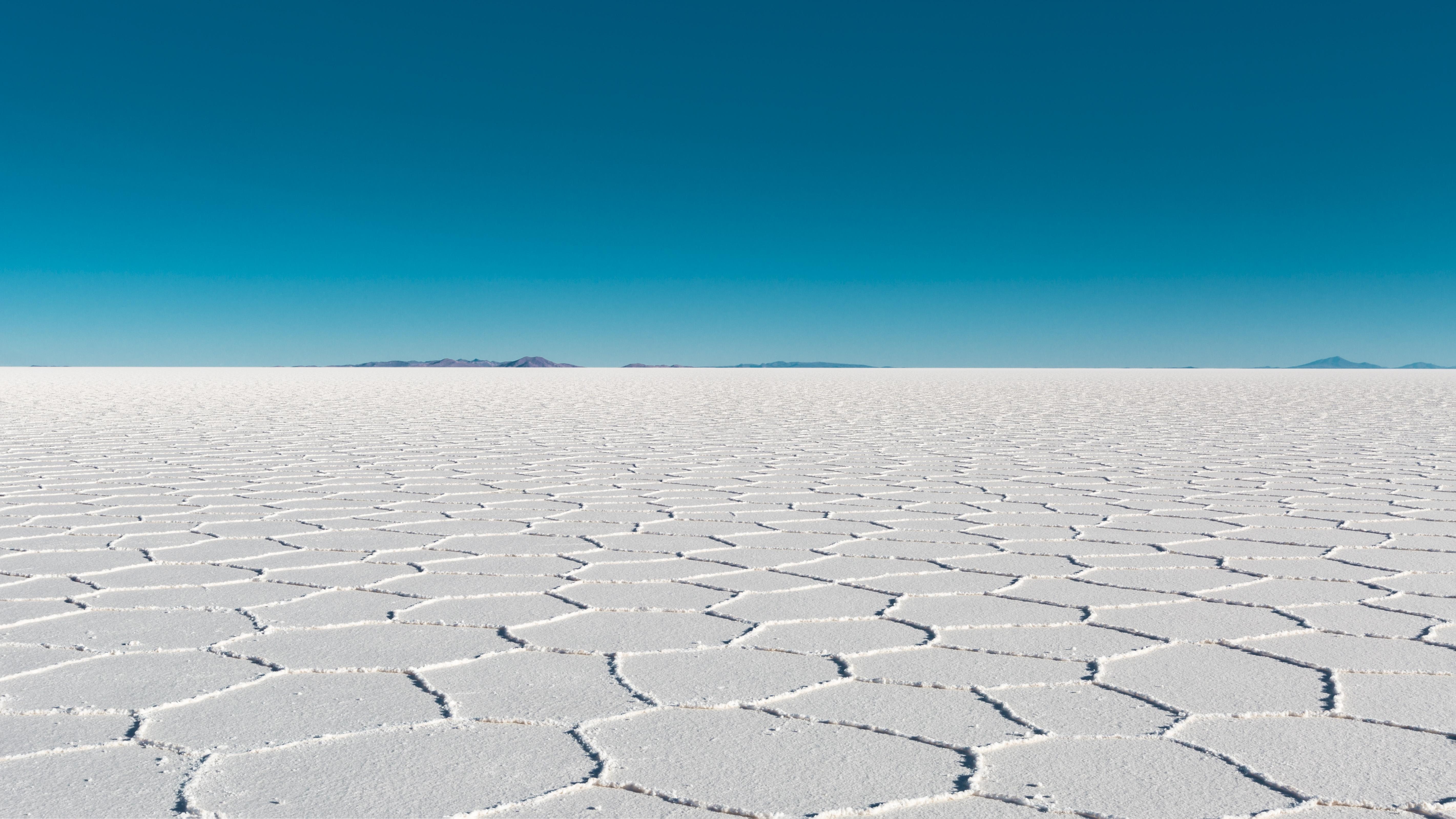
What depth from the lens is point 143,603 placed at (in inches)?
79.2

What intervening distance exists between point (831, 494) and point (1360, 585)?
5.71 feet

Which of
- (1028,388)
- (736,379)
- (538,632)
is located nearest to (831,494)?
(538,632)

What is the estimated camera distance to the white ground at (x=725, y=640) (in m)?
1.20

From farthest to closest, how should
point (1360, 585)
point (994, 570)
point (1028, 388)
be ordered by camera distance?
point (1028, 388), point (994, 570), point (1360, 585)

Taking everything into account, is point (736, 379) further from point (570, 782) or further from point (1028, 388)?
point (570, 782)

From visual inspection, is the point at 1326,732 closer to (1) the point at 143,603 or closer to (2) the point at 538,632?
(2) the point at 538,632

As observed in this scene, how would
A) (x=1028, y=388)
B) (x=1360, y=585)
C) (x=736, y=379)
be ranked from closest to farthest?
1. (x=1360, y=585)
2. (x=1028, y=388)
3. (x=736, y=379)

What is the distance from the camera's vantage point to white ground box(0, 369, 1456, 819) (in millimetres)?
1199

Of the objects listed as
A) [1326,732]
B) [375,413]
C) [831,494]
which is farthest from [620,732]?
[375,413]

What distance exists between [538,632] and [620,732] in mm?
518

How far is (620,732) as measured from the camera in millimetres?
1351

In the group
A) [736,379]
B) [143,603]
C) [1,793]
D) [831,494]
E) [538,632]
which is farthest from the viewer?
[736,379]

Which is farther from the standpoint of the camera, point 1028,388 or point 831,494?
point 1028,388

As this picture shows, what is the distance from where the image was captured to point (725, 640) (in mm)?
1797
